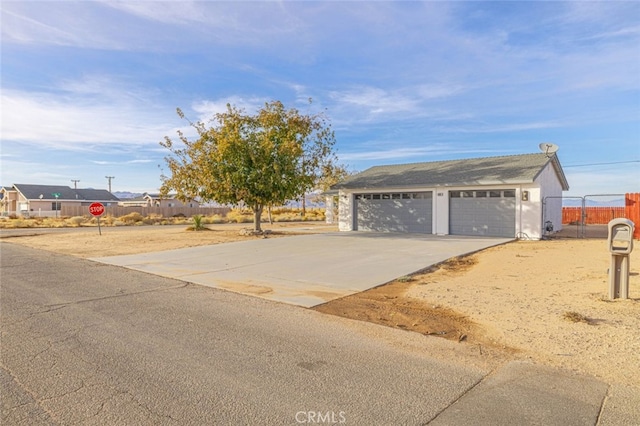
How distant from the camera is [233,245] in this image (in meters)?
16.1

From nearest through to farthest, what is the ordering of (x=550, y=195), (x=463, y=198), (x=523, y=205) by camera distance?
(x=523, y=205) < (x=463, y=198) < (x=550, y=195)

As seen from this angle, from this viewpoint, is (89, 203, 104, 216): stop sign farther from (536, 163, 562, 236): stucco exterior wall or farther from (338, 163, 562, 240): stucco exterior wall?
(536, 163, 562, 236): stucco exterior wall

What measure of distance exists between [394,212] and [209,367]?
19516 mm

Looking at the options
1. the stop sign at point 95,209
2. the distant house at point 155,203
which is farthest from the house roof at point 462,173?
the distant house at point 155,203

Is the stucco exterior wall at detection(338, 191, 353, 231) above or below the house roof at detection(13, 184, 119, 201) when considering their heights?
below

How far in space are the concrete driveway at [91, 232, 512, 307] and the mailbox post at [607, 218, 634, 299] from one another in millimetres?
4043

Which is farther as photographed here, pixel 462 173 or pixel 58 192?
pixel 58 192

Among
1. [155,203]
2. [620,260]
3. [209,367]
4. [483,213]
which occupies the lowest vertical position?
[209,367]

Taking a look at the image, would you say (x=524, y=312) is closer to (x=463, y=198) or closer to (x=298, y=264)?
(x=298, y=264)

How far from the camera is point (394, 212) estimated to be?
2283 cm

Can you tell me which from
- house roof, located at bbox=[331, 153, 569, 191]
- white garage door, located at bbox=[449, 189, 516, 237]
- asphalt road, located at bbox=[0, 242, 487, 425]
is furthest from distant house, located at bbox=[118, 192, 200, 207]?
asphalt road, located at bbox=[0, 242, 487, 425]

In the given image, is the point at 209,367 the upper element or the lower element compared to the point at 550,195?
lower

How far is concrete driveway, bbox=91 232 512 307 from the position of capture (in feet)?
27.0

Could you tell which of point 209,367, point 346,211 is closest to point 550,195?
point 346,211
